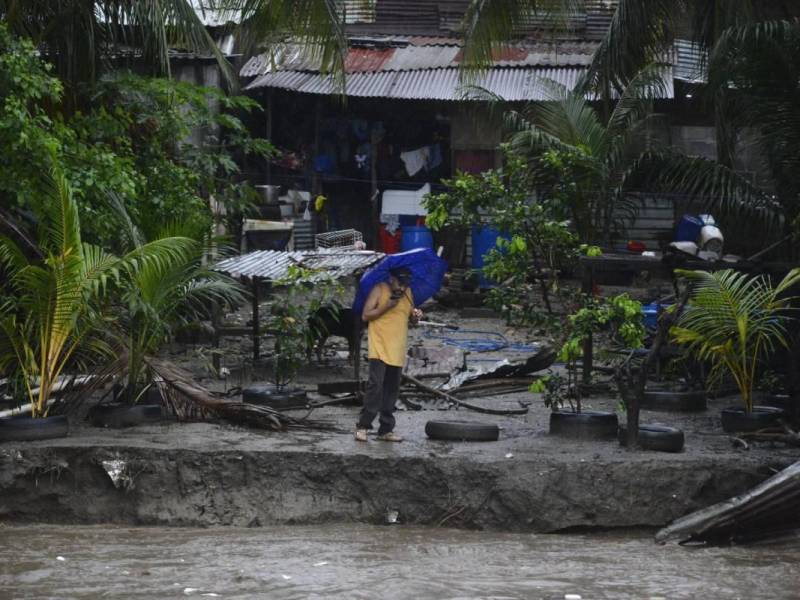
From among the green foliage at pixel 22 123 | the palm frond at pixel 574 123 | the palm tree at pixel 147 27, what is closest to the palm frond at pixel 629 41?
the palm frond at pixel 574 123

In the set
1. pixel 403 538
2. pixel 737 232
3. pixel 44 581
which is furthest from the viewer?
pixel 737 232

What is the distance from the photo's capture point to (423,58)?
62.1 feet

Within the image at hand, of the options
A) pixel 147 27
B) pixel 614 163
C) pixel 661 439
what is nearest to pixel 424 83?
pixel 614 163

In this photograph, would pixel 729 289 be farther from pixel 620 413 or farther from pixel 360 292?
pixel 360 292

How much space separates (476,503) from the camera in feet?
26.9

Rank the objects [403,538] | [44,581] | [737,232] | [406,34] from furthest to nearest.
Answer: [406,34] < [737,232] < [403,538] < [44,581]

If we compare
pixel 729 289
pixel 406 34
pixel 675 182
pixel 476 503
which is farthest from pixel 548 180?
pixel 406 34

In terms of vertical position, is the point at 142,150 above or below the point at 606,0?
below

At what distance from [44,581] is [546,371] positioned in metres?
6.71

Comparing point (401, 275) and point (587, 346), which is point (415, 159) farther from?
point (401, 275)

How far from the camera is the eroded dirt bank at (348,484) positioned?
8.12 metres

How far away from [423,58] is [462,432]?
1120cm

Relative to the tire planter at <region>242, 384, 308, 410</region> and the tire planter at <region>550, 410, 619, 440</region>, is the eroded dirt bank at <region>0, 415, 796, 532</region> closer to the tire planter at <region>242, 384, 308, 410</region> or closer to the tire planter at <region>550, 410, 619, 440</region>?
the tire planter at <region>550, 410, 619, 440</region>

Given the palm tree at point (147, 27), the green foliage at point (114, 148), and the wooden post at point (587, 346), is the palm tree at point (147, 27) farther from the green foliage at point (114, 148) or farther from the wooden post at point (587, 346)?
the wooden post at point (587, 346)
